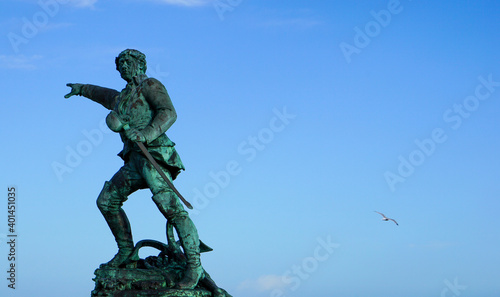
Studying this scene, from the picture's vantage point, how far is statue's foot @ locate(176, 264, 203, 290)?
14.1m

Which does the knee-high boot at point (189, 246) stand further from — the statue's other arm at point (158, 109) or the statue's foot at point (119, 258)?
the statue's other arm at point (158, 109)

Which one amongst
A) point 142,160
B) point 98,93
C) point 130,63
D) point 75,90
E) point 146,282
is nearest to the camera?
point 146,282

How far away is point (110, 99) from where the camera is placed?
15.0m

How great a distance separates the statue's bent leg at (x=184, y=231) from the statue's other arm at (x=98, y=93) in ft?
4.92

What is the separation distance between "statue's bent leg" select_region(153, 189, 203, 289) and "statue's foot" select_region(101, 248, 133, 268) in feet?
2.47

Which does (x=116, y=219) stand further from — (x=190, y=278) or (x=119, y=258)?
(x=190, y=278)

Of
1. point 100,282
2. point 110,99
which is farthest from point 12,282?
point 110,99

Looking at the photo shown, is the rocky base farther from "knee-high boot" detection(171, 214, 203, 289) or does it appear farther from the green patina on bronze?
"knee-high boot" detection(171, 214, 203, 289)

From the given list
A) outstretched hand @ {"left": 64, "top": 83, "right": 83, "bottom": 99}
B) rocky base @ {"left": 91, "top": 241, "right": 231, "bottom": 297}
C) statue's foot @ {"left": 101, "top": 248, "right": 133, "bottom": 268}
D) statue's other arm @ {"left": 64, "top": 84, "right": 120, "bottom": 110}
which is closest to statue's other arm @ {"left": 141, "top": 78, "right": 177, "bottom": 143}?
statue's other arm @ {"left": 64, "top": 84, "right": 120, "bottom": 110}

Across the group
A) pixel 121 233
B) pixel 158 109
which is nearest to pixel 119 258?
pixel 121 233

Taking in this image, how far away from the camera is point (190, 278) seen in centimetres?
1419

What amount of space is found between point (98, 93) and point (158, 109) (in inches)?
48.3

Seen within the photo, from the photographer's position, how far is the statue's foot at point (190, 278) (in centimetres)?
1413

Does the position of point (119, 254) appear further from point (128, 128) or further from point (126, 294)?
point (128, 128)
